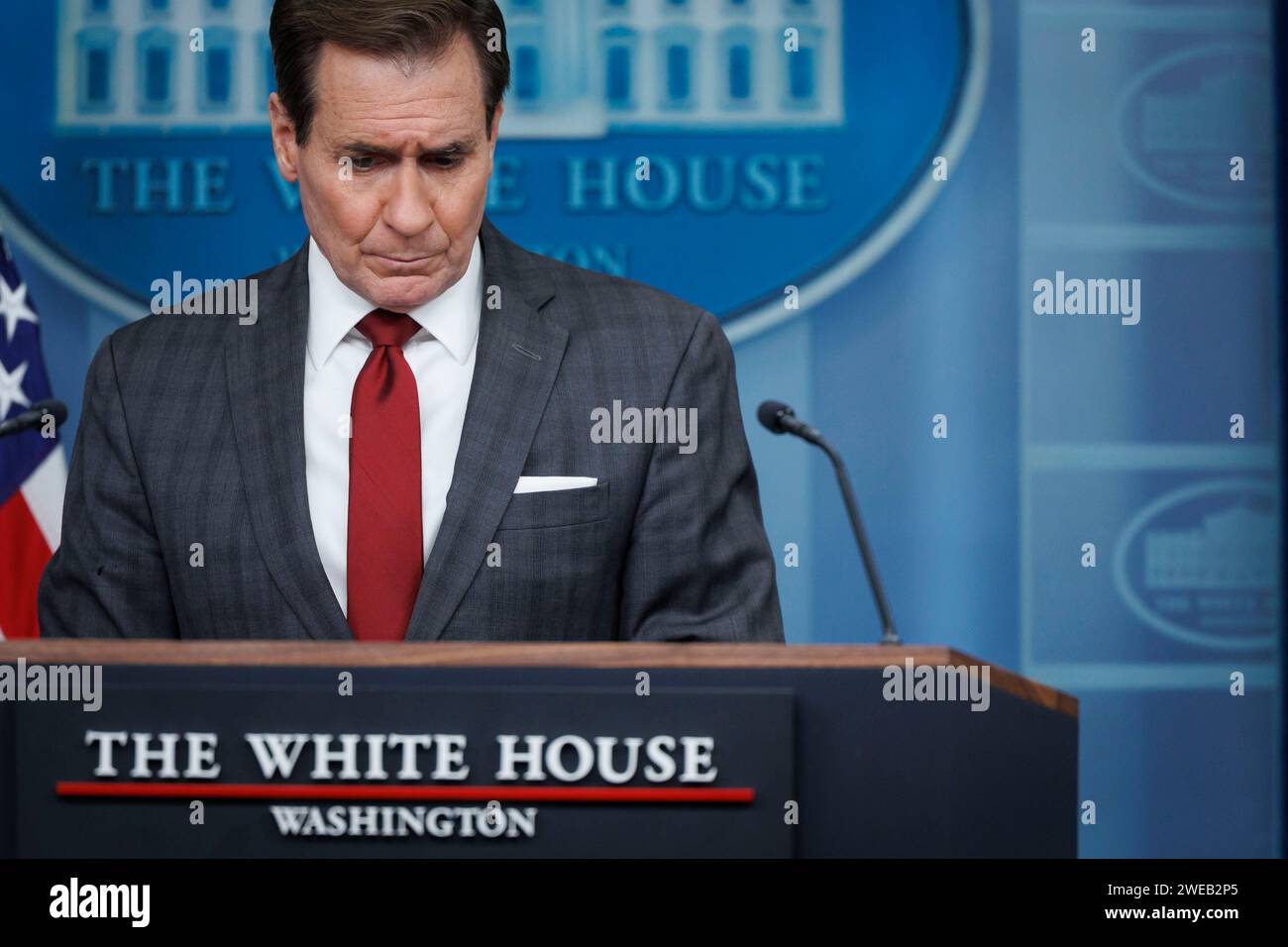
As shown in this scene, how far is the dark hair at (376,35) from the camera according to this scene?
81.8 inches

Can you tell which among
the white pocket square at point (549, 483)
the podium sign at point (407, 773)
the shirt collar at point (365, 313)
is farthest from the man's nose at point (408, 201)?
the podium sign at point (407, 773)

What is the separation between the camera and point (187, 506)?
2.08 metres

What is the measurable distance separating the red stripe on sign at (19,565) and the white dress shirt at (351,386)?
4.63 ft

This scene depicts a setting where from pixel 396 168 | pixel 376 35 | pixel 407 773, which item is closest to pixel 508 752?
pixel 407 773

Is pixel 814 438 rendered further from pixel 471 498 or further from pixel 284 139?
pixel 284 139

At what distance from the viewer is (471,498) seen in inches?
77.9

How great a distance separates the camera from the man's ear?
7.31 ft

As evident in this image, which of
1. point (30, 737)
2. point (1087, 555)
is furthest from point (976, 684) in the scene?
point (1087, 555)

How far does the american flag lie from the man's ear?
1.28 metres

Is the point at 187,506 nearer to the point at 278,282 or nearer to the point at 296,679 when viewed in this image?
the point at 278,282

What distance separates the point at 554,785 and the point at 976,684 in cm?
41

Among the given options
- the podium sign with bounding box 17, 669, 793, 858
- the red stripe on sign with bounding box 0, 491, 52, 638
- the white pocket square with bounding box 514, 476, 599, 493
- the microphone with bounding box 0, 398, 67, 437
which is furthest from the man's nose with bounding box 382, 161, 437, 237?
the red stripe on sign with bounding box 0, 491, 52, 638

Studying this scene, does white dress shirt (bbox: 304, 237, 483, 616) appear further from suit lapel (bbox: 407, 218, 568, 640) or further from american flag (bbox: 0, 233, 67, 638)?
american flag (bbox: 0, 233, 67, 638)
